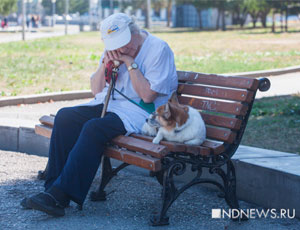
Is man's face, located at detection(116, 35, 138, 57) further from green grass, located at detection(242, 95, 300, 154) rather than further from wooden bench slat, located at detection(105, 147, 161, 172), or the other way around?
green grass, located at detection(242, 95, 300, 154)

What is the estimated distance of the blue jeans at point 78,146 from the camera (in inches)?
142

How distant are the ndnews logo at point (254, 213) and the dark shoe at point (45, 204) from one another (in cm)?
109

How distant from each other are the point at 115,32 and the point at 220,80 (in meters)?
0.86

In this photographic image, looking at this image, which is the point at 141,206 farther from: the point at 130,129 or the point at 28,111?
the point at 28,111

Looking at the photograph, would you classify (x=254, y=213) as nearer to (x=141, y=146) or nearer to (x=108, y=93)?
(x=141, y=146)

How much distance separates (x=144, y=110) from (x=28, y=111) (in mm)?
4204

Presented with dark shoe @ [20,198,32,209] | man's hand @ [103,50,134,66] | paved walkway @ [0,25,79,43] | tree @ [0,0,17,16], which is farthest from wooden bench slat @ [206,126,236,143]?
tree @ [0,0,17,16]

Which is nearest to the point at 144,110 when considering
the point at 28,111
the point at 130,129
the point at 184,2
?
the point at 130,129

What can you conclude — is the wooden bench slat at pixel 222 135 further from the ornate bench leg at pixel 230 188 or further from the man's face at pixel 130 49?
the man's face at pixel 130 49

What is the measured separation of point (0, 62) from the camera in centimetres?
1386

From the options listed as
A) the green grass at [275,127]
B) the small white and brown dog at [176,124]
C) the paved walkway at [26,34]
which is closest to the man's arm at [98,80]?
the small white and brown dog at [176,124]

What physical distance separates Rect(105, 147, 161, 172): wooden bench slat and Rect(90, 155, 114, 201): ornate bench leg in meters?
0.37

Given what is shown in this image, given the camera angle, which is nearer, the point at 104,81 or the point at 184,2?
the point at 104,81

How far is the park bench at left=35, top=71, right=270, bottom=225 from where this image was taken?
354 centimetres
